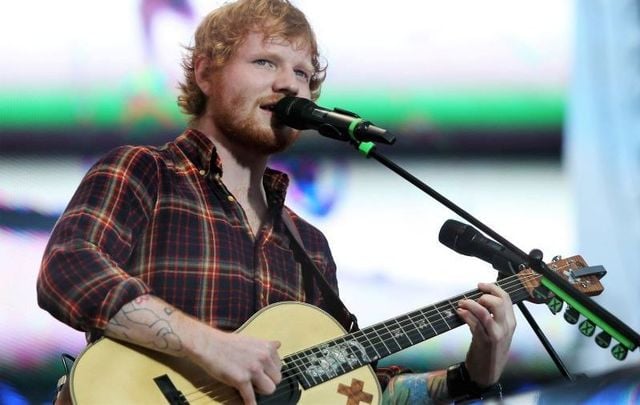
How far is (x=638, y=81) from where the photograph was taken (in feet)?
9.46

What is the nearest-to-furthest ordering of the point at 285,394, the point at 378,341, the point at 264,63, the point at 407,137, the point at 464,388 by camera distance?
the point at 285,394, the point at 378,341, the point at 464,388, the point at 264,63, the point at 407,137

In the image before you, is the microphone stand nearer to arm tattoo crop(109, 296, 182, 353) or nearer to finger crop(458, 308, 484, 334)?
finger crop(458, 308, 484, 334)

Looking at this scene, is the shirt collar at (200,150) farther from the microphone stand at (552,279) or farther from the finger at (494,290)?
the finger at (494,290)

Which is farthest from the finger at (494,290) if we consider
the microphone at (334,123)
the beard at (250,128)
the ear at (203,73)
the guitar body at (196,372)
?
the ear at (203,73)

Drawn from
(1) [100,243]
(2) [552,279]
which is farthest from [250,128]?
(2) [552,279]

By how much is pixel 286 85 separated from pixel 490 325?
0.75m

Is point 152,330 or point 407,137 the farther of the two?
point 407,137

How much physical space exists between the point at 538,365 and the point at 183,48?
1.33 metres

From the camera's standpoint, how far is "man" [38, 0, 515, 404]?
1.84 m

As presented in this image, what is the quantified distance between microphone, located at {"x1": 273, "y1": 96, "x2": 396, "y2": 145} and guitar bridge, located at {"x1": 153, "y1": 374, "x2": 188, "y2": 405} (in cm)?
59

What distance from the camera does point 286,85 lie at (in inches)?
89.7

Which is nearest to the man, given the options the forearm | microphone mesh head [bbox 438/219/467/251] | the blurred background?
the forearm

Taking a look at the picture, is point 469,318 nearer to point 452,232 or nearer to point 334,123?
point 452,232

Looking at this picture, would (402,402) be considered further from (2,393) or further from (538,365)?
(2,393)
